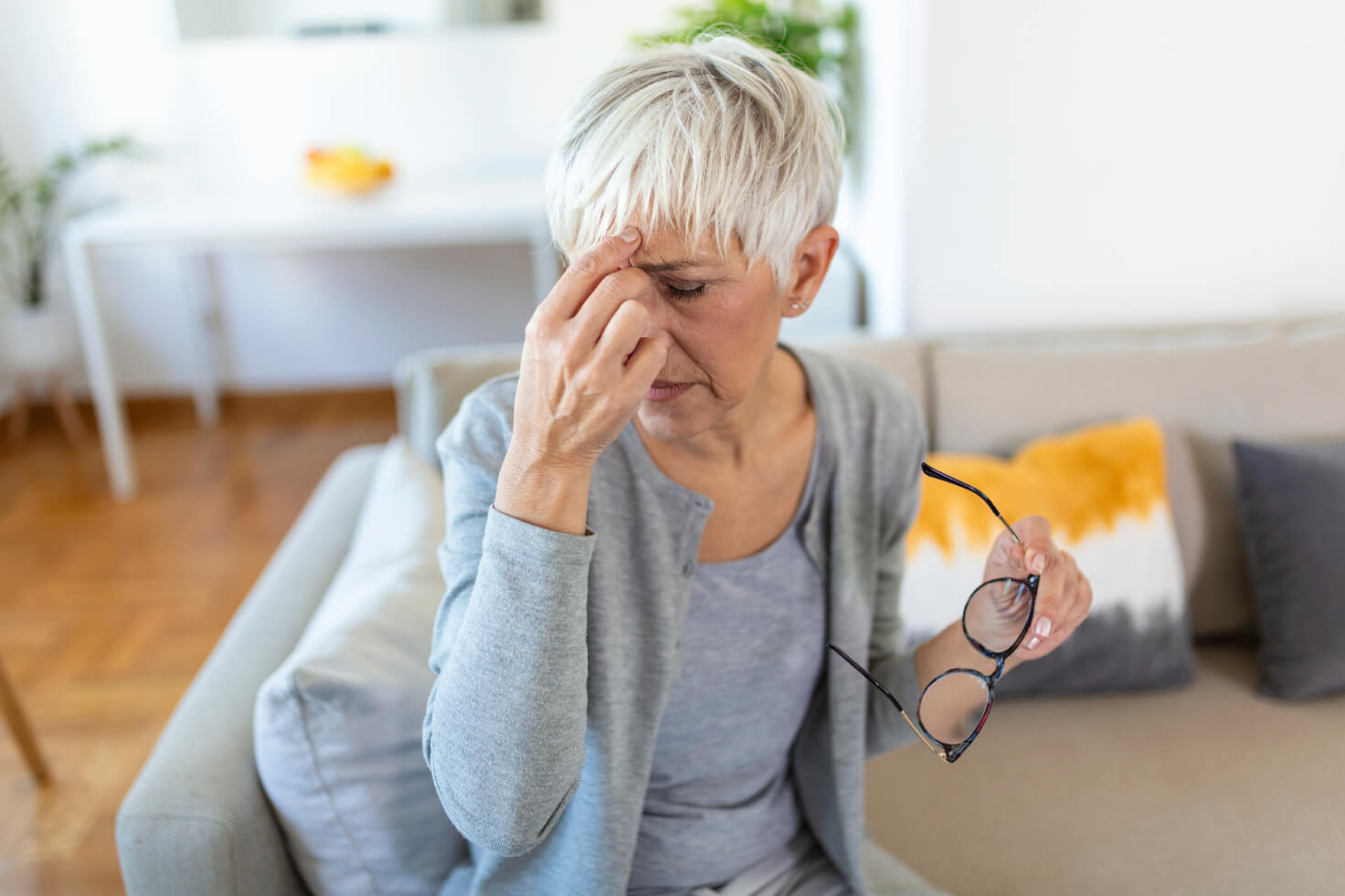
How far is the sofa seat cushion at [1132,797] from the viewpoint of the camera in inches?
46.6

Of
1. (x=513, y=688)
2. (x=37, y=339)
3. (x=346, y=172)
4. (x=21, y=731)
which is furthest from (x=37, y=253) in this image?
(x=513, y=688)

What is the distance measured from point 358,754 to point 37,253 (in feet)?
11.1

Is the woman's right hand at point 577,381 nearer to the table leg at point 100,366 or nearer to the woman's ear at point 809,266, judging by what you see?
the woman's ear at point 809,266

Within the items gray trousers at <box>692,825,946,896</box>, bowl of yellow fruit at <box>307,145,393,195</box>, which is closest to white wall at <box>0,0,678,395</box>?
bowl of yellow fruit at <box>307,145,393,195</box>

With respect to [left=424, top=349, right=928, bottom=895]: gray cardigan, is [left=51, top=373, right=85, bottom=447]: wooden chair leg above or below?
below

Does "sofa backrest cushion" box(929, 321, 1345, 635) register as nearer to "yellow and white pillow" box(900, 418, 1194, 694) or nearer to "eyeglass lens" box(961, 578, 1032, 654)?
"yellow and white pillow" box(900, 418, 1194, 694)

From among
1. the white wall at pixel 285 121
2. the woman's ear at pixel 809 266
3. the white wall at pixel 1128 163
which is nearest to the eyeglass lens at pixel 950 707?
the woman's ear at pixel 809 266

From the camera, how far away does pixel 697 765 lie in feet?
3.26

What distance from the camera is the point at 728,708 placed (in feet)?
3.26

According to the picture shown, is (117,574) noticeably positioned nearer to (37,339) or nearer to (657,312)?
(37,339)

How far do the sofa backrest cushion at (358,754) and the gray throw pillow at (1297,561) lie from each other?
1114mm

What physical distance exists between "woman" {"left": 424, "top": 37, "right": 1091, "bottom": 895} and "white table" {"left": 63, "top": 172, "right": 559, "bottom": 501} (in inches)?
70.7

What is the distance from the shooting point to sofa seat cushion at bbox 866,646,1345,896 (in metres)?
1.18

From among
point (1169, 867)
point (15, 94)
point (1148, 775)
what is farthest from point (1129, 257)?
point (15, 94)
